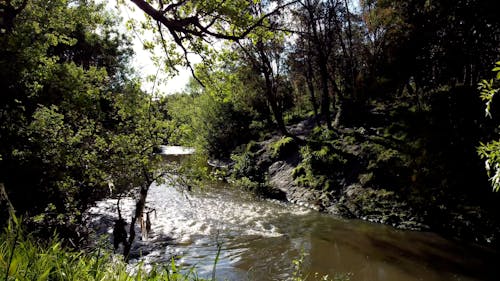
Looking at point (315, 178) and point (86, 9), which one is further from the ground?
point (86, 9)

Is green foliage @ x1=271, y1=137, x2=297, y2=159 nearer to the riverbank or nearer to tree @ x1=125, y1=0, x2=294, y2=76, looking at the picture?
the riverbank

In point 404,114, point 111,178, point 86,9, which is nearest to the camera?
point 111,178

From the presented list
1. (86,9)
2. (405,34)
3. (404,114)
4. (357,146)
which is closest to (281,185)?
(357,146)

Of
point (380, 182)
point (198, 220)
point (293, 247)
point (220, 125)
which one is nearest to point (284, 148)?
point (380, 182)

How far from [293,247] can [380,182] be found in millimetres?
5594

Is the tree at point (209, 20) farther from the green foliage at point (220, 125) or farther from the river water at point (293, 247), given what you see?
the green foliage at point (220, 125)

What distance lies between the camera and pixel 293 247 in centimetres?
1012

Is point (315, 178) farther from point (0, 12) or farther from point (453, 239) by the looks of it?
point (0, 12)

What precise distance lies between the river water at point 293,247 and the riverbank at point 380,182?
770 mm

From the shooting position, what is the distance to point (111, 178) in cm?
848

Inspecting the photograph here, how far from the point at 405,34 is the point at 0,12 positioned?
1726cm

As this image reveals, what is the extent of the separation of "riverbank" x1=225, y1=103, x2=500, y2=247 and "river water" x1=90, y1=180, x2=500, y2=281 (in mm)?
770

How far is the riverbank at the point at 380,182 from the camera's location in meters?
10.5

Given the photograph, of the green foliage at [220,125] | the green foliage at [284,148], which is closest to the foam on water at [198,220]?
Result: the green foliage at [284,148]
